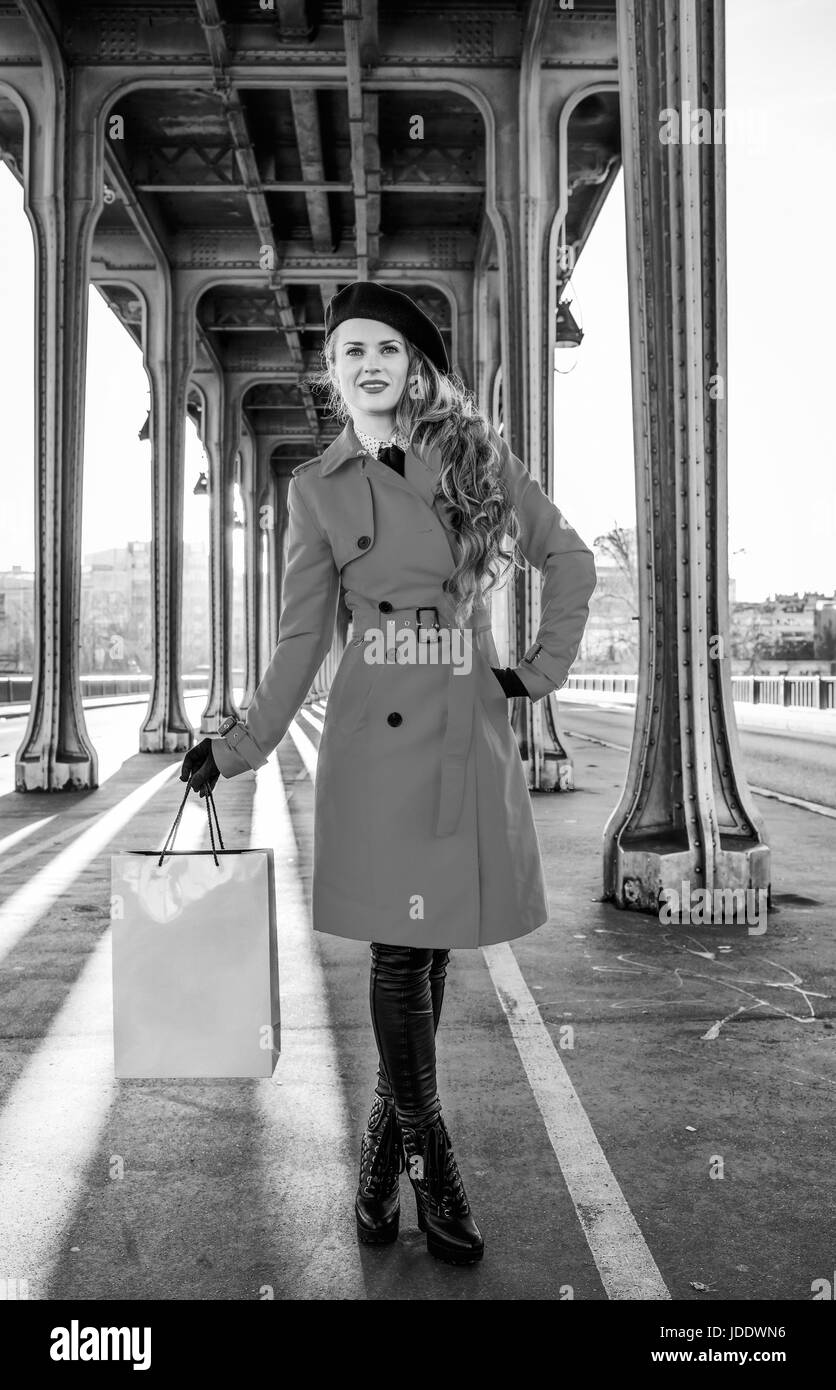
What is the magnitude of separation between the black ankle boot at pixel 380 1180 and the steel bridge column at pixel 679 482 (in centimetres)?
392

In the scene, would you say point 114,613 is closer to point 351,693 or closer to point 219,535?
point 219,535

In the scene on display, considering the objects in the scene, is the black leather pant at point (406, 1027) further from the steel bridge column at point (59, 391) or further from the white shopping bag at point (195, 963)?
the steel bridge column at point (59, 391)

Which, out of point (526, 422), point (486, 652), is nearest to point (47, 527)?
point (526, 422)

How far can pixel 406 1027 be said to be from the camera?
279 centimetres

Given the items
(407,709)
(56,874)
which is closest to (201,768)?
(407,709)

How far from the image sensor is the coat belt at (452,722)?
8.88ft

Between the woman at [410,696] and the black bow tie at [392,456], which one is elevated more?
the black bow tie at [392,456]

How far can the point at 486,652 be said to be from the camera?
286cm

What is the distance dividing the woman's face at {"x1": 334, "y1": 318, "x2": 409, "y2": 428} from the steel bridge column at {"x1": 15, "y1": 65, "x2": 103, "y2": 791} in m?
12.0

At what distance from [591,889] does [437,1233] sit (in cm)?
484

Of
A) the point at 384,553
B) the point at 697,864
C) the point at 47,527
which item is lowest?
the point at 697,864

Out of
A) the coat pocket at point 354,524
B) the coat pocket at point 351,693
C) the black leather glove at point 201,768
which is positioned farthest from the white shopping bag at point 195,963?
the coat pocket at point 354,524

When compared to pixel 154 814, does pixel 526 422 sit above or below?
above
